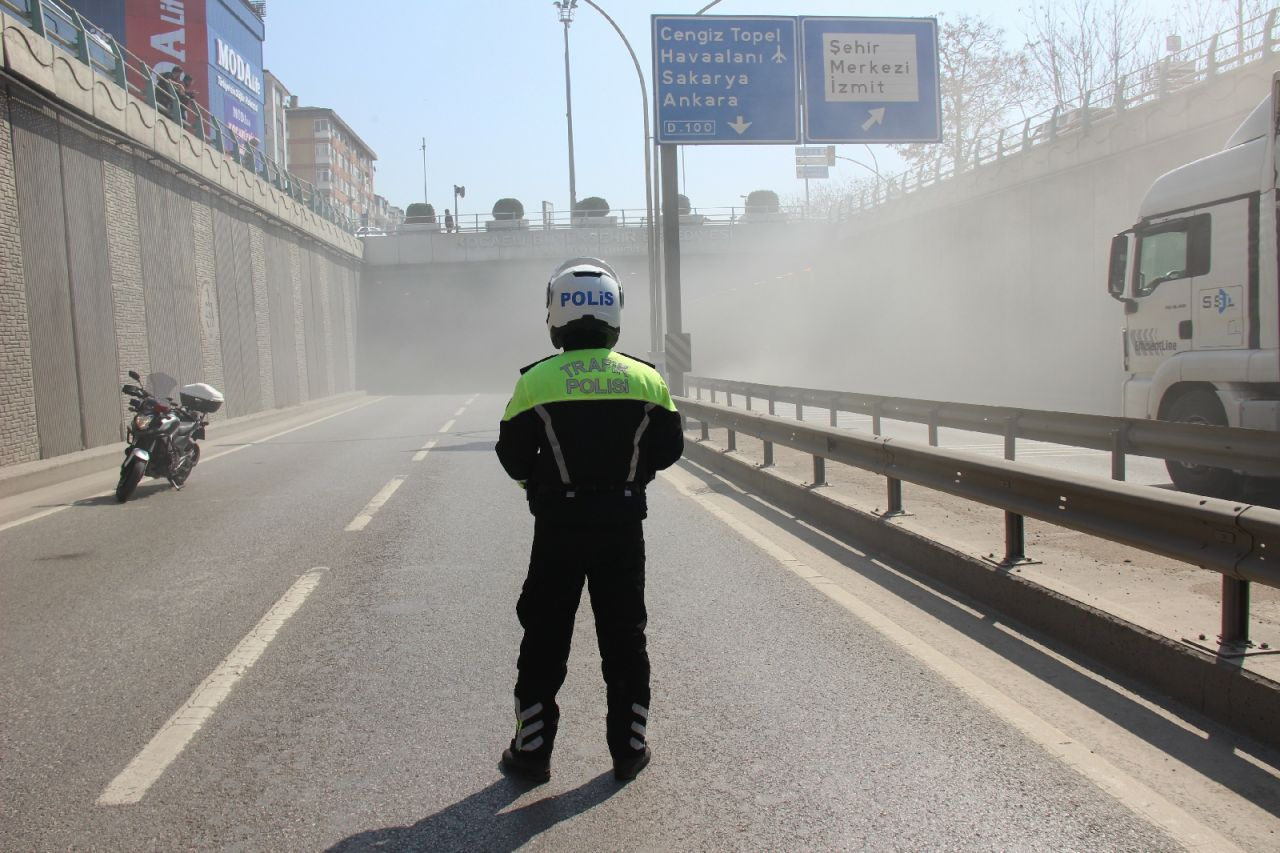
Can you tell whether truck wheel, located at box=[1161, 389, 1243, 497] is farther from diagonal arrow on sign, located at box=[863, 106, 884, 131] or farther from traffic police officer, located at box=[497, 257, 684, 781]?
diagonal arrow on sign, located at box=[863, 106, 884, 131]

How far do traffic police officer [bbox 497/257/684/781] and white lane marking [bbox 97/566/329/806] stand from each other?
1.25 m

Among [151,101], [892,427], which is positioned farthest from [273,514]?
[151,101]

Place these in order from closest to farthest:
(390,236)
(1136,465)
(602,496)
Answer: (602,496) < (1136,465) < (390,236)

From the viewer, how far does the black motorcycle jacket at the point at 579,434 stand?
357 cm

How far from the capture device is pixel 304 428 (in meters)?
23.7

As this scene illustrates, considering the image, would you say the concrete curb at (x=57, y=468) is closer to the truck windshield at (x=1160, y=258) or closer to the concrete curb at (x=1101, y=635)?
the concrete curb at (x=1101, y=635)

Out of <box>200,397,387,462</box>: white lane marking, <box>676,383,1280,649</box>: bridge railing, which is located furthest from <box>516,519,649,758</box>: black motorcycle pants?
<box>200,397,387,462</box>: white lane marking

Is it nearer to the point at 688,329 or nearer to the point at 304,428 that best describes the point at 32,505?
the point at 304,428

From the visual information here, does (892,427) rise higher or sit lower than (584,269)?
lower

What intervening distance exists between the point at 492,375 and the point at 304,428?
103ft

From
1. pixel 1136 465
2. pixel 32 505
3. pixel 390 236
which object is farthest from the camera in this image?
pixel 390 236

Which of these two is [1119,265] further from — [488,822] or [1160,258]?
[488,822]

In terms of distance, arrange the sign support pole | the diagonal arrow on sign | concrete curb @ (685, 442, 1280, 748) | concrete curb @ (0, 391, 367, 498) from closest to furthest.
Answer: concrete curb @ (685, 442, 1280, 748)
concrete curb @ (0, 391, 367, 498)
the diagonal arrow on sign
the sign support pole

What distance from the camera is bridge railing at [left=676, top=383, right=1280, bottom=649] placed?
421 centimetres
